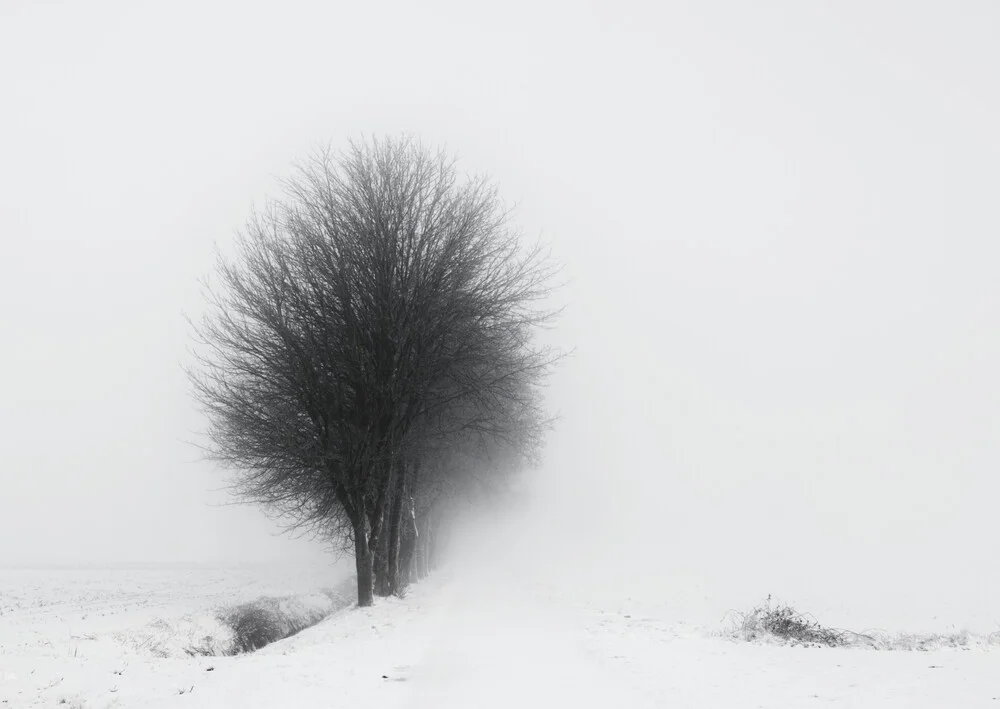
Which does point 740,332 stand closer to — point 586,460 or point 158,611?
point 586,460

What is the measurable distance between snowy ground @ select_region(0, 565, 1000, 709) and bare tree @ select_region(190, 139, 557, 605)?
5.92 m

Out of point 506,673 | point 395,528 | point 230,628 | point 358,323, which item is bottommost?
point 230,628

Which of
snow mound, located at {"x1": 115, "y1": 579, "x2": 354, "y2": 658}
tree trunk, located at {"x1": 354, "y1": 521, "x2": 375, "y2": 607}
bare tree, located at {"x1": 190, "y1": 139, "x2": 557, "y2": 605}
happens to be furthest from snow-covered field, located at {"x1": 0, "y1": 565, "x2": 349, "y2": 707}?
bare tree, located at {"x1": 190, "y1": 139, "x2": 557, "y2": 605}

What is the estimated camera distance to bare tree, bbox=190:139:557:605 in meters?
19.7

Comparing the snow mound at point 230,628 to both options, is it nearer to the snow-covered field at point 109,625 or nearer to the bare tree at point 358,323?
the snow-covered field at point 109,625

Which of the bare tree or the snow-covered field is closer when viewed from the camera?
the snow-covered field

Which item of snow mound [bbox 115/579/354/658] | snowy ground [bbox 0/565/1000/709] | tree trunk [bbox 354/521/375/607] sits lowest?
snow mound [bbox 115/579/354/658]

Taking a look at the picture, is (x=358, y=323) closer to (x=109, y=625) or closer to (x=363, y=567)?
(x=363, y=567)

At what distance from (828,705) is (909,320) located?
114m

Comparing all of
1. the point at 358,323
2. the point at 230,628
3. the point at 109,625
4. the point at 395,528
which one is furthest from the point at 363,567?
the point at 358,323

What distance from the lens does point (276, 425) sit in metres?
19.5

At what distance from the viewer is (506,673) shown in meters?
10.2

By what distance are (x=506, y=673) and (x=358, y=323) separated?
12183mm

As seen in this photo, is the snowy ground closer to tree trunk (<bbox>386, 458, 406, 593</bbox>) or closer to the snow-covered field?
the snow-covered field
